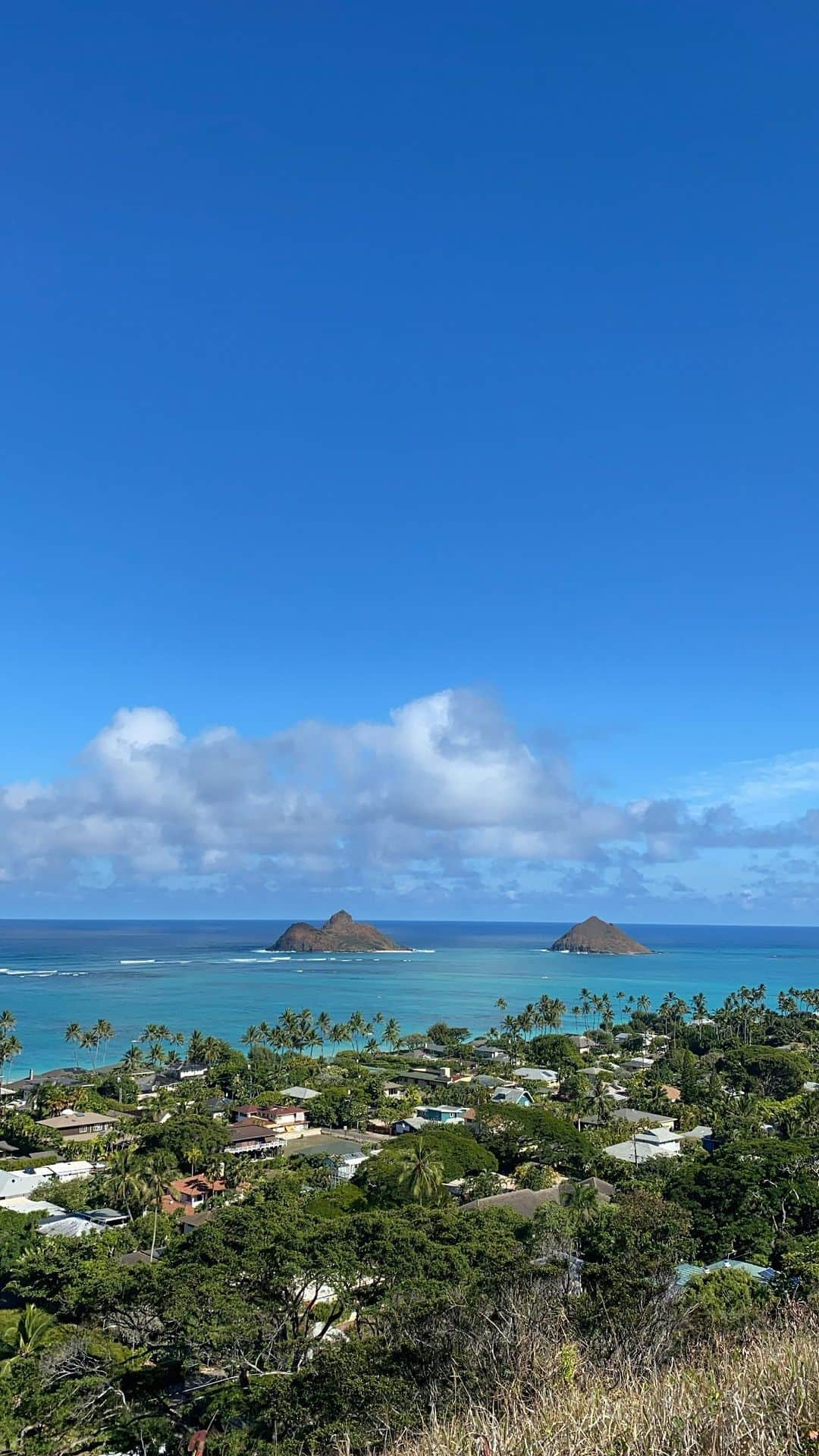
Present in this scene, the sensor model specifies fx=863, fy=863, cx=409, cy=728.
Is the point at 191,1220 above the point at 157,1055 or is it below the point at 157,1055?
above

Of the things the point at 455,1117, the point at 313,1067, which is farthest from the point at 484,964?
the point at 455,1117

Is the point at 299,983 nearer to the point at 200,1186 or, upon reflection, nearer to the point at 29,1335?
the point at 200,1186

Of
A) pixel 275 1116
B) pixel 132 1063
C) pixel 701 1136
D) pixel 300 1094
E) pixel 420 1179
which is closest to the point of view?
pixel 420 1179

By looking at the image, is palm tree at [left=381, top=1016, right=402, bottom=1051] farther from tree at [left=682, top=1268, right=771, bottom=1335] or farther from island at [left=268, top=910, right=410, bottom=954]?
island at [left=268, top=910, right=410, bottom=954]

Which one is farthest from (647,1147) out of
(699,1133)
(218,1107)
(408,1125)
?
(218,1107)

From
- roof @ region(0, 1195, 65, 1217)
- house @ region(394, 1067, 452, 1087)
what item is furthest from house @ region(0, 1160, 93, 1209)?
house @ region(394, 1067, 452, 1087)

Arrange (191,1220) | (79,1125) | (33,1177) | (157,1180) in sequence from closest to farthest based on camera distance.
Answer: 1. (191,1220)
2. (157,1180)
3. (33,1177)
4. (79,1125)

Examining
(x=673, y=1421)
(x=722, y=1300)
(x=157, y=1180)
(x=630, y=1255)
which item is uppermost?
(x=673, y=1421)
